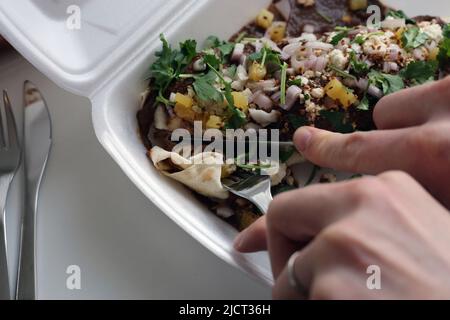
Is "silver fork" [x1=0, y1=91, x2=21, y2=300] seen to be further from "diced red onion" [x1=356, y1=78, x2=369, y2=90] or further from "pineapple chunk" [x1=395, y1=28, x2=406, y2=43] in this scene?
"pineapple chunk" [x1=395, y1=28, x2=406, y2=43]

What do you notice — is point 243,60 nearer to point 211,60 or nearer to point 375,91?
point 211,60

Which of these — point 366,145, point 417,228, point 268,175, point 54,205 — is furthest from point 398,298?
Result: point 54,205

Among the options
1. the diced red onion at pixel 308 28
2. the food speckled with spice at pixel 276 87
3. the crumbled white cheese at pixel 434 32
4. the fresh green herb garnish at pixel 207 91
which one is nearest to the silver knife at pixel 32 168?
the food speckled with spice at pixel 276 87

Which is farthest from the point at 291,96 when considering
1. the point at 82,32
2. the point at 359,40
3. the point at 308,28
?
the point at 82,32

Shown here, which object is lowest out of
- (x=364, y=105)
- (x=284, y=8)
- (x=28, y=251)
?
(x=28, y=251)

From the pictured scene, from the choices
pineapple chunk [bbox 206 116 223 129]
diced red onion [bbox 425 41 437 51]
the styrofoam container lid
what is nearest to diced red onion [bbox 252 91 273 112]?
pineapple chunk [bbox 206 116 223 129]

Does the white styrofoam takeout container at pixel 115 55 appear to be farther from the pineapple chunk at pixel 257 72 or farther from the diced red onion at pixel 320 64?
the diced red onion at pixel 320 64
